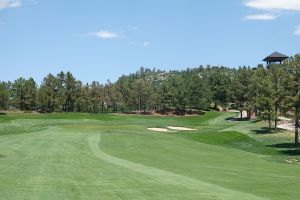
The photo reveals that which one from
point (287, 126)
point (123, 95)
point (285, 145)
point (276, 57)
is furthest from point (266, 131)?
point (123, 95)

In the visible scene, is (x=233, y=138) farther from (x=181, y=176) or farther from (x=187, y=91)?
(x=187, y=91)

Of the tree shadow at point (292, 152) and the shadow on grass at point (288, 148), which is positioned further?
the shadow on grass at point (288, 148)

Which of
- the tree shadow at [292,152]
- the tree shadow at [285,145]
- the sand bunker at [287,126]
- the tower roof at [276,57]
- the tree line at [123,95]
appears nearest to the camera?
the tree shadow at [292,152]

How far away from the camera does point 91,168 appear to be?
2473 centimetres

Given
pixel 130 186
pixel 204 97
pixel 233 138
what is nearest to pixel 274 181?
pixel 130 186

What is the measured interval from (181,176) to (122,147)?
22.2m

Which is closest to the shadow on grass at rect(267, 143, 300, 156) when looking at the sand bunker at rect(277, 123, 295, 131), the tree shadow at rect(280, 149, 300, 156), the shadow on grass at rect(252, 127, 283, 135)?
the tree shadow at rect(280, 149, 300, 156)

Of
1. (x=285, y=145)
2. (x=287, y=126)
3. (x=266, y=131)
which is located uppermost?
(x=287, y=126)

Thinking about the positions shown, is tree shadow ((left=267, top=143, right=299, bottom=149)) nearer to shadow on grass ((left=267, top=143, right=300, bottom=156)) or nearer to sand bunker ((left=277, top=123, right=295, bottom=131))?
shadow on grass ((left=267, top=143, right=300, bottom=156))

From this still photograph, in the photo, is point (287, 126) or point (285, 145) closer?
point (285, 145)

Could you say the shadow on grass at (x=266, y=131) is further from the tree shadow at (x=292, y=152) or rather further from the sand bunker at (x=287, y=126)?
the tree shadow at (x=292, y=152)

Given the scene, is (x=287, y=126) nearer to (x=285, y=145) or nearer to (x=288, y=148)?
(x=285, y=145)

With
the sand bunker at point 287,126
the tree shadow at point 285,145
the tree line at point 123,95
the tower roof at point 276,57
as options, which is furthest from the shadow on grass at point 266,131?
the tower roof at point 276,57

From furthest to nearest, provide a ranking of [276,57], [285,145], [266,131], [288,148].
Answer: [276,57], [266,131], [285,145], [288,148]
